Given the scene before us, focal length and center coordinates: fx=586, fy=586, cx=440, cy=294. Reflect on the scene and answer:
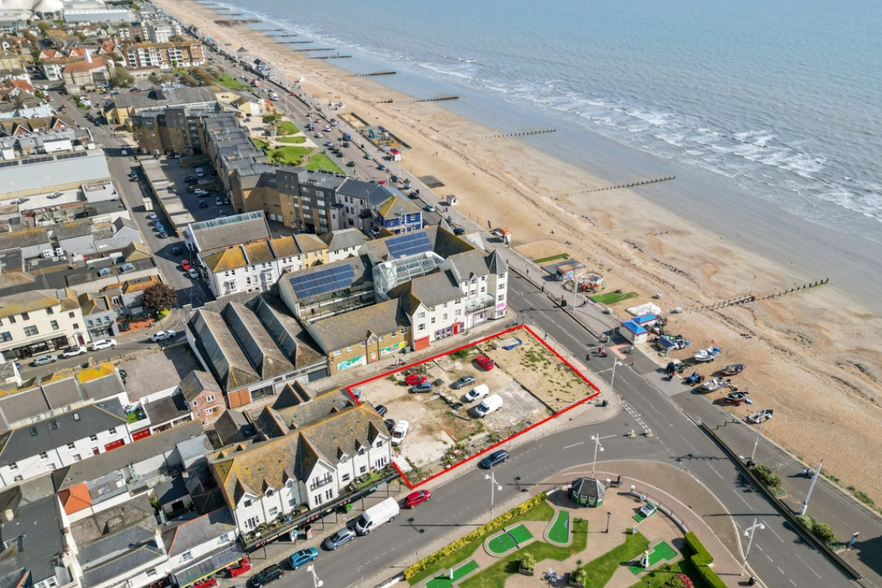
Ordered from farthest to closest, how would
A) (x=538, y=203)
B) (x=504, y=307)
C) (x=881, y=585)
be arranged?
(x=538, y=203)
(x=504, y=307)
(x=881, y=585)

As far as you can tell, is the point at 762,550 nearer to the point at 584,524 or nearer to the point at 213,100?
the point at 584,524

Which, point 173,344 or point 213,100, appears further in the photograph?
point 213,100

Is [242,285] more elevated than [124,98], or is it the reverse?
[124,98]

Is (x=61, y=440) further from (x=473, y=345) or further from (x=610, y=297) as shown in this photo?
A: (x=610, y=297)

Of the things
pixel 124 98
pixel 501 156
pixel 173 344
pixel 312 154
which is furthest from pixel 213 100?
pixel 173 344

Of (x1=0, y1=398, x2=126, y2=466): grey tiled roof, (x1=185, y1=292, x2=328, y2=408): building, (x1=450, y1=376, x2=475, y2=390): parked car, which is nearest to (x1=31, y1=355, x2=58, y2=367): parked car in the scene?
(x1=185, y1=292, x2=328, y2=408): building

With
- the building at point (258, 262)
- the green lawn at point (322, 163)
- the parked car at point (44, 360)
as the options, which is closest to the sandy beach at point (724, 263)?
the green lawn at point (322, 163)

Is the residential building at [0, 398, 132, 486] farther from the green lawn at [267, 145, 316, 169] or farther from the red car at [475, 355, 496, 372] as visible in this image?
the green lawn at [267, 145, 316, 169]
